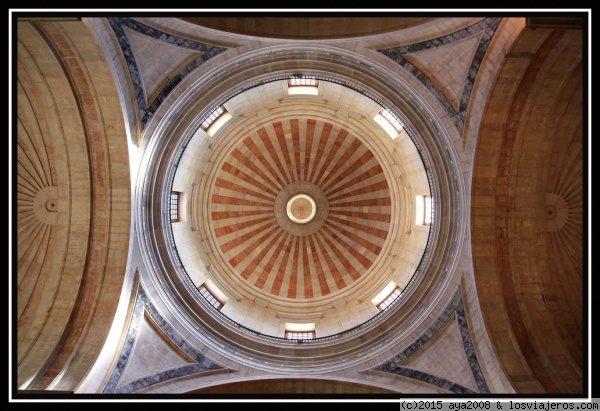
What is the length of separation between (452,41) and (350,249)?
37.7ft

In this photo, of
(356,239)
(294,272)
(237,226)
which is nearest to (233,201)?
(237,226)

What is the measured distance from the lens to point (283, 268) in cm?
2089

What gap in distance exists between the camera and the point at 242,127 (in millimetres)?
18844

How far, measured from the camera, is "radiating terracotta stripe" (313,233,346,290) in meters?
20.1

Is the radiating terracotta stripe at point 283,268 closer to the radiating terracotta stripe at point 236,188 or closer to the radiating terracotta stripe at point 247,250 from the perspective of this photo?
the radiating terracotta stripe at point 247,250

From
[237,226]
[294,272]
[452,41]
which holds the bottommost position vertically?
[294,272]

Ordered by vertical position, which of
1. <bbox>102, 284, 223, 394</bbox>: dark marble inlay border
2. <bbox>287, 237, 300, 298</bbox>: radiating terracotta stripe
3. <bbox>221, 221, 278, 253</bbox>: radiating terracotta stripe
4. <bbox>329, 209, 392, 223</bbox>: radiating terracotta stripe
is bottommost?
<bbox>102, 284, 223, 394</bbox>: dark marble inlay border

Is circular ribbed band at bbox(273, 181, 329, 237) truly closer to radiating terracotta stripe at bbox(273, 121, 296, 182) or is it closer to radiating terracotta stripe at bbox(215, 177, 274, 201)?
radiating terracotta stripe at bbox(273, 121, 296, 182)

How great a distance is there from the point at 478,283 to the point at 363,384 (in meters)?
4.86

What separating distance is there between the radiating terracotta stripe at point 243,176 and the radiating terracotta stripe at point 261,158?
24.4 inches

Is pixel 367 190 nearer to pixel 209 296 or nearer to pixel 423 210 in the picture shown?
pixel 423 210

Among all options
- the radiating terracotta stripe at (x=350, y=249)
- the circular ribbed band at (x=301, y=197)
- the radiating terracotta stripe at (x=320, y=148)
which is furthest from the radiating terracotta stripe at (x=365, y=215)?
the radiating terracotta stripe at (x=320, y=148)

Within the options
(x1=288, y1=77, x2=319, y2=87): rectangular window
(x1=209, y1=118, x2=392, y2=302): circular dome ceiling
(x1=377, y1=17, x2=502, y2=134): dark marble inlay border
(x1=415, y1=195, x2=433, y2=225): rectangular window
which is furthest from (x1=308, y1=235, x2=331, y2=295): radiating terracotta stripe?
(x1=377, y1=17, x2=502, y2=134): dark marble inlay border

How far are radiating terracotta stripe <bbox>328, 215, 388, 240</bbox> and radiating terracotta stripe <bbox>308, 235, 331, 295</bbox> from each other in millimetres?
1658
